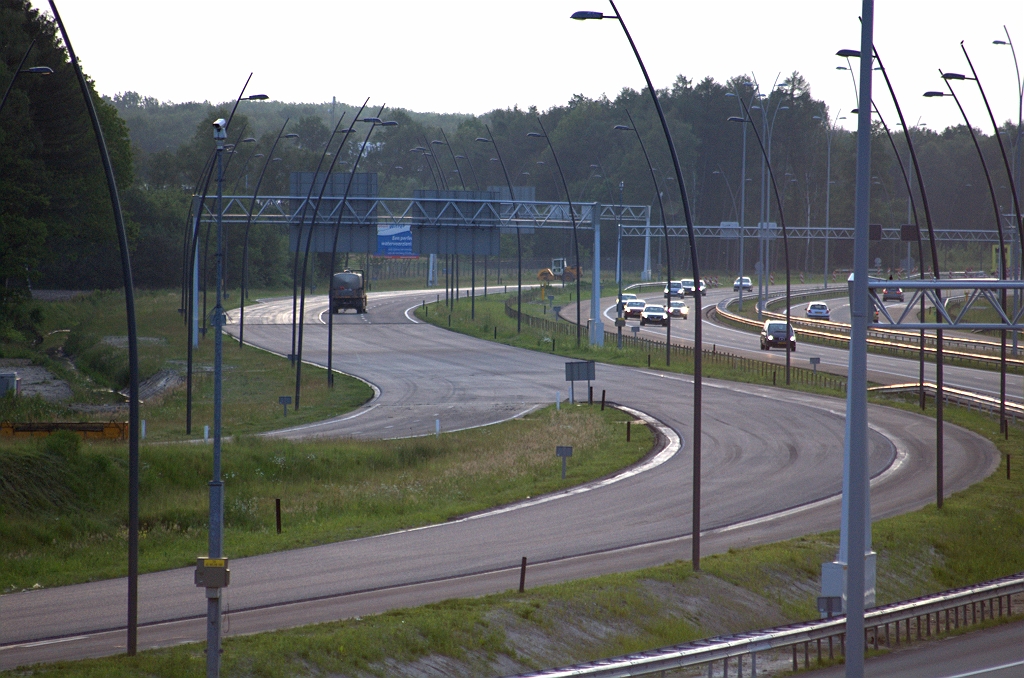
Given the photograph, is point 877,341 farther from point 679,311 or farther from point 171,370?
point 171,370

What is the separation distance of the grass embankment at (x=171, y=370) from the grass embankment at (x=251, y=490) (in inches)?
328

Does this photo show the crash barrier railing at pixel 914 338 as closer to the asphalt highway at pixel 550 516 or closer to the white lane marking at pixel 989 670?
the asphalt highway at pixel 550 516

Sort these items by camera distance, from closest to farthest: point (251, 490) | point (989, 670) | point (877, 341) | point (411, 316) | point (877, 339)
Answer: point (989, 670), point (251, 490), point (877, 341), point (877, 339), point (411, 316)

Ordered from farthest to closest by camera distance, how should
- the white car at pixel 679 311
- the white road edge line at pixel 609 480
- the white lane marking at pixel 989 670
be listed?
the white car at pixel 679 311, the white road edge line at pixel 609 480, the white lane marking at pixel 989 670

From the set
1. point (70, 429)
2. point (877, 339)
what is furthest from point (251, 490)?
point (877, 339)

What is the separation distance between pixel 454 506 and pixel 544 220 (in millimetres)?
41268

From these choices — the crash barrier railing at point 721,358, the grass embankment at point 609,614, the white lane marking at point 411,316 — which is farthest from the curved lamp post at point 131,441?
the white lane marking at point 411,316

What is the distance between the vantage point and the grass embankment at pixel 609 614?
14.9 metres

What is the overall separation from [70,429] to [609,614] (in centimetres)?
2129

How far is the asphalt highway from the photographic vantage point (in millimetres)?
18531

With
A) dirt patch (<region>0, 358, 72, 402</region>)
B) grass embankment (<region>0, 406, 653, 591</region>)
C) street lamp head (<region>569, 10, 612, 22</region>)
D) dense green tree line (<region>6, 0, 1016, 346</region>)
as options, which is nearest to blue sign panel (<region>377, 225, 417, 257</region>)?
dense green tree line (<region>6, 0, 1016, 346</region>)

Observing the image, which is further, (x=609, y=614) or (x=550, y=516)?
(x=550, y=516)

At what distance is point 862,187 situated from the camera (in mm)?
12664

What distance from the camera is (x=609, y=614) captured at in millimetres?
18438
